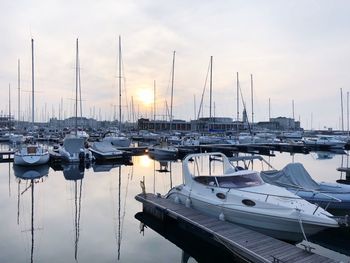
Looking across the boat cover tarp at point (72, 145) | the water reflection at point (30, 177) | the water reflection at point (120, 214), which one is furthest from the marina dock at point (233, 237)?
the boat cover tarp at point (72, 145)

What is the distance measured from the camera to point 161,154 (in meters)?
40.2

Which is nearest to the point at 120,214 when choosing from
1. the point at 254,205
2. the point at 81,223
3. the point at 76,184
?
the point at 81,223

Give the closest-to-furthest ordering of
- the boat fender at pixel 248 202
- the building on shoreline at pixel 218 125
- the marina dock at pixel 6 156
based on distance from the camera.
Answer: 1. the boat fender at pixel 248 202
2. the marina dock at pixel 6 156
3. the building on shoreline at pixel 218 125

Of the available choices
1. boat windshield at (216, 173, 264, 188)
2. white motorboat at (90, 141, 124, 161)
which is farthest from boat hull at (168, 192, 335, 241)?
white motorboat at (90, 141, 124, 161)

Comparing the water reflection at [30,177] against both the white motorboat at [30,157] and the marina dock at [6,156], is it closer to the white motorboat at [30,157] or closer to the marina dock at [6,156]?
the white motorboat at [30,157]

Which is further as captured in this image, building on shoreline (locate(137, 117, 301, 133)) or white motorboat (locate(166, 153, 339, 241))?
building on shoreline (locate(137, 117, 301, 133))

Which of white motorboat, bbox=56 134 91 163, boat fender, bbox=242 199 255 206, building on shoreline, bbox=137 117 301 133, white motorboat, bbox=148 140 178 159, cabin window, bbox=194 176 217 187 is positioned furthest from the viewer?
building on shoreline, bbox=137 117 301 133

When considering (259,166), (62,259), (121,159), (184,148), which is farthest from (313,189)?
(184,148)

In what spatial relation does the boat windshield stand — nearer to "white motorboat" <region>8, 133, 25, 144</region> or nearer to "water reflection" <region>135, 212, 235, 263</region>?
"water reflection" <region>135, 212, 235, 263</region>

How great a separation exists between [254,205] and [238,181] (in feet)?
5.14

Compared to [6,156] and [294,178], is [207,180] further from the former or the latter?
[6,156]

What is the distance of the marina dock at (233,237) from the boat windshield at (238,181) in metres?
1.49

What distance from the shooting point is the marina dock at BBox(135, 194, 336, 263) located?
8602mm

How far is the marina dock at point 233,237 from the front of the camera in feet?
28.2
